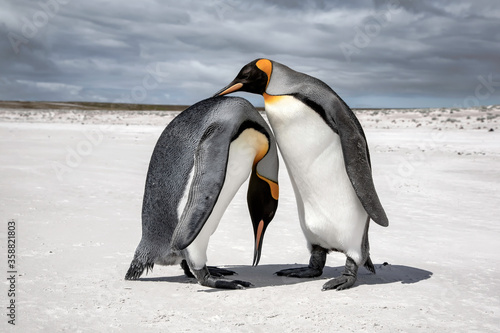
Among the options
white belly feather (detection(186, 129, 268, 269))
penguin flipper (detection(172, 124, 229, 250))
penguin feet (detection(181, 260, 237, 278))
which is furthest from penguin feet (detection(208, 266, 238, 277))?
penguin flipper (detection(172, 124, 229, 250))

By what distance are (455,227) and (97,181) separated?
5.13 meters

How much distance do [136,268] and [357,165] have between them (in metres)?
1.61

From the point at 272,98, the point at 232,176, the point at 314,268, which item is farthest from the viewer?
the point at 314,268

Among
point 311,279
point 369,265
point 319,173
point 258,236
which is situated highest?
point 319,173

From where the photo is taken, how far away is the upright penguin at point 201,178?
308 centimetres

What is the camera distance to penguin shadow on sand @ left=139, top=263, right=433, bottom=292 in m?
3.56

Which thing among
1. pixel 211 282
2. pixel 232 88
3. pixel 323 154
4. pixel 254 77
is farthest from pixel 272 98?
pixel 211 282

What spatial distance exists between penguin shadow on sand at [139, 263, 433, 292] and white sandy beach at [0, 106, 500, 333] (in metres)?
0.01

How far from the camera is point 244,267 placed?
404cm

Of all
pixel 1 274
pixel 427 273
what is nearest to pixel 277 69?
pixel 427 273

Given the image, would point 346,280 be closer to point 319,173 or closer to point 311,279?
point 311,279

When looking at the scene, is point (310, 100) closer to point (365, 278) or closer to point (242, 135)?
point (242, 135)

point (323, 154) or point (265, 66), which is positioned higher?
point (265, 66)

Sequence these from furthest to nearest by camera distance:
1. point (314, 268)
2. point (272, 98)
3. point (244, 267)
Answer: point (244, 267), point (314, 268), point (272, 98)
